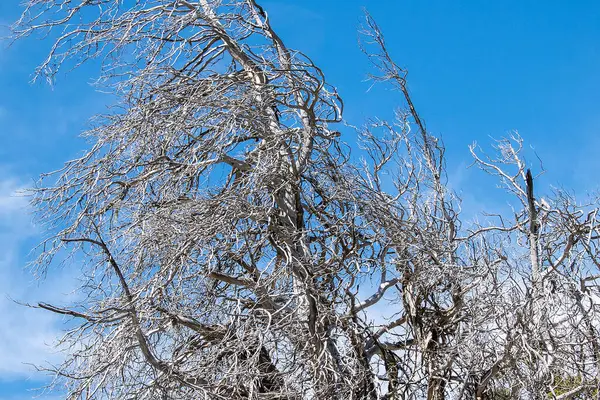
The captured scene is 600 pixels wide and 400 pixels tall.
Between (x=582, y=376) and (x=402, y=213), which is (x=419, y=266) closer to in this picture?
(x=402, y=213)

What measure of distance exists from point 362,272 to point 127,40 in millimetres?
4186

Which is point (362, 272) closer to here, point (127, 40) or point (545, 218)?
point (545, 218)

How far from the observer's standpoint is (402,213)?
9906 mm

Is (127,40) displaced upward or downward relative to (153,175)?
upward

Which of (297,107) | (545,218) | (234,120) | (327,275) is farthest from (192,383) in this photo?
(545,218)

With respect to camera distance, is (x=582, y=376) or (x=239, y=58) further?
(x=239, y=58)

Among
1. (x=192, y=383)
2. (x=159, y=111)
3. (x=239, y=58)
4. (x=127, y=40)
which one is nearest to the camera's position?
(x=192, y=383)

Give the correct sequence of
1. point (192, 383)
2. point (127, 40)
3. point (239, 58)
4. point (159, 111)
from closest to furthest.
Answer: point (192, 383), point (159, 111), point (127, 40), point (239, 58)

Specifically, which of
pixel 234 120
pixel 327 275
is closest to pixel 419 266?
pixel 327 275

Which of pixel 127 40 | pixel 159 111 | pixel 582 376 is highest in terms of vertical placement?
pixel 127 40

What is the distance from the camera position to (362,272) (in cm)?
917

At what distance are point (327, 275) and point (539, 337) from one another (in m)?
2.59

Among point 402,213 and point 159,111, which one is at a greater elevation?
point 159,111

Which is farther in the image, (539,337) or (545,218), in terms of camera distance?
(545,218)
